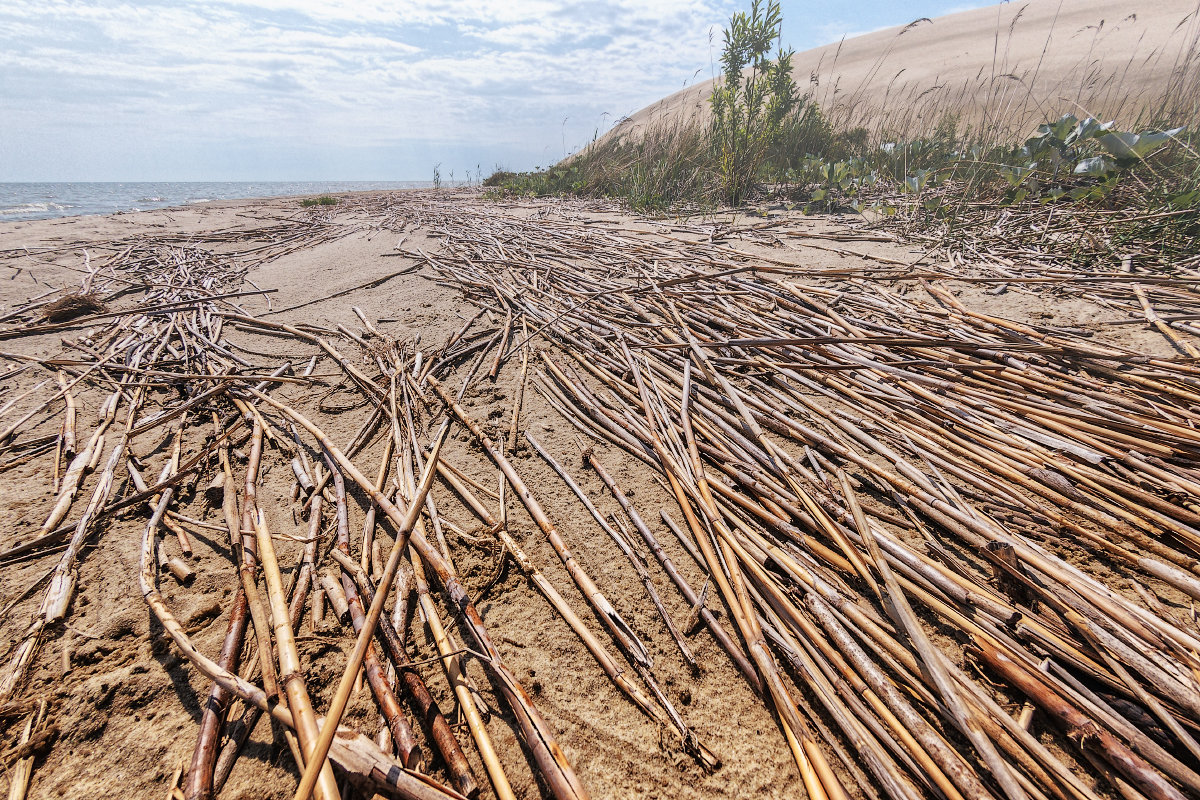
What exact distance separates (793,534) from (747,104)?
7873 mm

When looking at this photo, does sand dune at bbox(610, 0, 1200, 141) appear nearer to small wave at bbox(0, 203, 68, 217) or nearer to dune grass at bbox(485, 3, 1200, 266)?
dune grass at bbox(485, 3, 1200, 266)

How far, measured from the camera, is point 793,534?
4.43ft

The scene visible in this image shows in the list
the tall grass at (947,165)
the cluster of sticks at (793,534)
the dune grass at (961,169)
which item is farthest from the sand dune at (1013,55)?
the cluster of sticks at (793,534)

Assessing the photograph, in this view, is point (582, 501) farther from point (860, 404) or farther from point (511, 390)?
point (860, 404)

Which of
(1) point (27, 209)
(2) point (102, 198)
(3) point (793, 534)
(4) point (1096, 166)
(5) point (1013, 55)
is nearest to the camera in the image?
(3) point (793, 534)

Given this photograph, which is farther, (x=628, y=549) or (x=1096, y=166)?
(x=1096, y=166)

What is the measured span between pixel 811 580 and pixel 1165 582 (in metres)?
0.86

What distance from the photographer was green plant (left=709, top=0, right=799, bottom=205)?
693 centimetres

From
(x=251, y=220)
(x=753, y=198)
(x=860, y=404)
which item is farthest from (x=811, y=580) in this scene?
(x=251, y=220)

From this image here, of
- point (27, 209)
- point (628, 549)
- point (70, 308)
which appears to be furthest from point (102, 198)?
point (628, 549)

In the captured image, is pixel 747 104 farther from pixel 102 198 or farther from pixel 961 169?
pixel 102 198

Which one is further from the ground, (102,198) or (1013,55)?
(1013,55)

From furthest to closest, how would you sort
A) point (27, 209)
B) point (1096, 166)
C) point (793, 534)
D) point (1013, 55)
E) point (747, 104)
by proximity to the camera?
point (1013, 55), point (27, 209), point (747, 104), point (1096, 166), point (793, 534)

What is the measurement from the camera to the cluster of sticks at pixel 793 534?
0.88 meters
